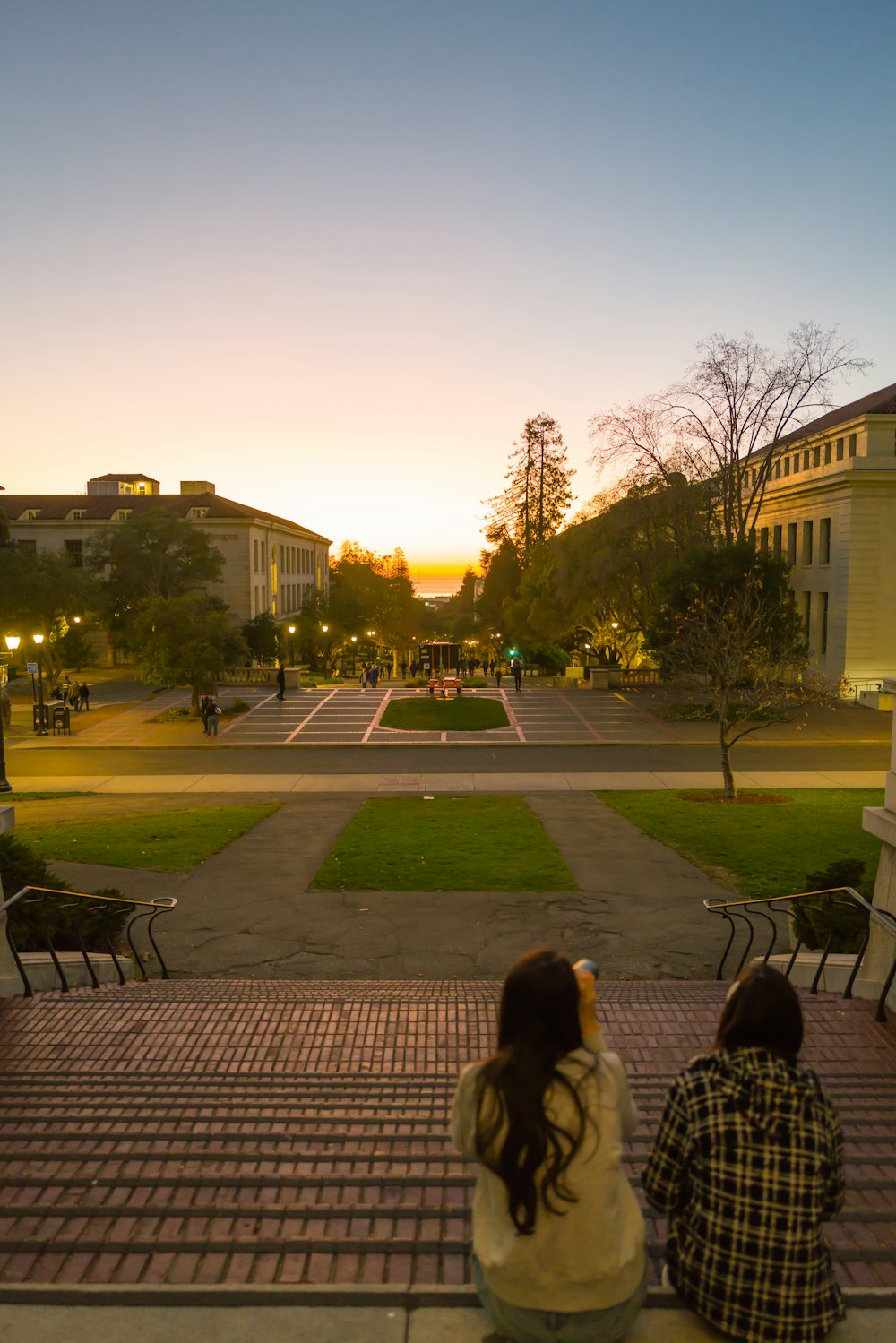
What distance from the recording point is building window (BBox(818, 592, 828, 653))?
46188 millimetres

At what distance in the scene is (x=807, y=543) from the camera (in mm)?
49000

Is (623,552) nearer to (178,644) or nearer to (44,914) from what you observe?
(178,644)

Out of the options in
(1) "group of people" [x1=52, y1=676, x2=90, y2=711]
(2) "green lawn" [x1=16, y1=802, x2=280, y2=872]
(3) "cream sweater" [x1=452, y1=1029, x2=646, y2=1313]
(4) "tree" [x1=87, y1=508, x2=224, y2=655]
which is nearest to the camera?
(3) "cream sweater" [x1=452, y1=1029, x2=646, y2=1313]

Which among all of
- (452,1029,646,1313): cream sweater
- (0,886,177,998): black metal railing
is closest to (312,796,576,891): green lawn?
(0,886,177,998): black metal railing

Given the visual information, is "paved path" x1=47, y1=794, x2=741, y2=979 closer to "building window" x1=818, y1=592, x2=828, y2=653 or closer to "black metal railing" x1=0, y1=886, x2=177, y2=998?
"black metal railing" x1=0, y1=886, x2=177, y2=998

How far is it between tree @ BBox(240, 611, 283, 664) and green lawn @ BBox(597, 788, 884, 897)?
4427 cm

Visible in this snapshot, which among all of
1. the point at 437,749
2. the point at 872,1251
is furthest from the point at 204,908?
the point at 437,749

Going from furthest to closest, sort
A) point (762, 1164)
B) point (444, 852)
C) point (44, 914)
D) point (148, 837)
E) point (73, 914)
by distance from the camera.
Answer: point (148, 837) → point (444, 852) → point (73, 914) → point (44, 914) → point (762, 1164)

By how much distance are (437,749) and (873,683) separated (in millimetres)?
23084

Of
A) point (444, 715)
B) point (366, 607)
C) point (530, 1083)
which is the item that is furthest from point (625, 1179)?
point (366, 607)

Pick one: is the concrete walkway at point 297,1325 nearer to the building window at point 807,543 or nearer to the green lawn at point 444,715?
the green lawn at point 444,715

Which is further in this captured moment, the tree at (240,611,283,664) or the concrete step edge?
the tree at (240,611,283,664)

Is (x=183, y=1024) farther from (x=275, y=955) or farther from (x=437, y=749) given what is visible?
(x=437, y=749)

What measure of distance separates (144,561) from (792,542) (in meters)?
37.6
